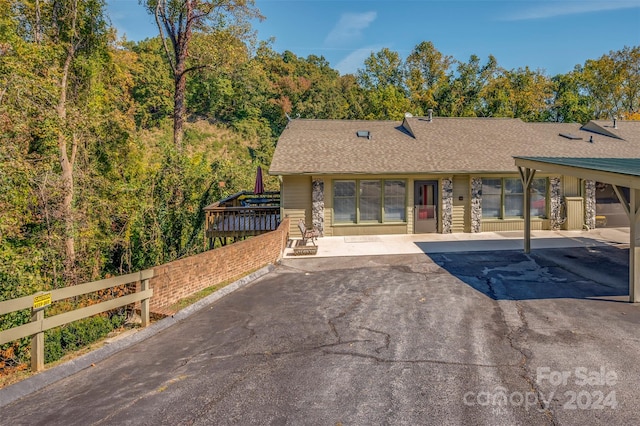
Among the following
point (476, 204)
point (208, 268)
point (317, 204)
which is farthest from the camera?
point (476, 204)

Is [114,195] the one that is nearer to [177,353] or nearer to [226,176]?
[226,176]

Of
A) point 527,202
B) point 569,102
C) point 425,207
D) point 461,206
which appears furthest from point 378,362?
point 569,102

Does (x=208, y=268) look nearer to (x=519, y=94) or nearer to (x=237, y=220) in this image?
(x=237, y=220)

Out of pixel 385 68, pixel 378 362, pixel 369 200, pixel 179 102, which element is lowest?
pixel 378 362

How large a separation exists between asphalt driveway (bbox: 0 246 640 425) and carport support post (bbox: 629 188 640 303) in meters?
0.33

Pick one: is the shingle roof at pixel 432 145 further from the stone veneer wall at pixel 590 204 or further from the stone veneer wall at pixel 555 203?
the stone veneer wall at pixel 590 204

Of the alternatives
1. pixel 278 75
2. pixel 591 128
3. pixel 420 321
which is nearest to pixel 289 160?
pixel 420 321

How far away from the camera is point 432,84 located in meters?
39.7

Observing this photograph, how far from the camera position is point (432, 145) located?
17453 mm

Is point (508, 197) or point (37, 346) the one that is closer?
point (37, 346)

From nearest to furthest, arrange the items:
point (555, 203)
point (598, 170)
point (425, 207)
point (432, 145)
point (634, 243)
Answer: point (634, 243)
point (598, 170)
point (425, 207)
point (555, 203)
point (432, 145)

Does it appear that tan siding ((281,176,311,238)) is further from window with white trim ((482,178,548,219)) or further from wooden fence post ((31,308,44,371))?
wooden fence post ((31,308,44,371))

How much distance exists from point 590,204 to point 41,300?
760 inches

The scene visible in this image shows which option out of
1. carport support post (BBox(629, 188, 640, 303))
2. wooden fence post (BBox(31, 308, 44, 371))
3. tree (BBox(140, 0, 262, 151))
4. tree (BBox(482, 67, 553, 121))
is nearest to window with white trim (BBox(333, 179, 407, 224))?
carport support post (BBox(629, 188, 640, 303))
